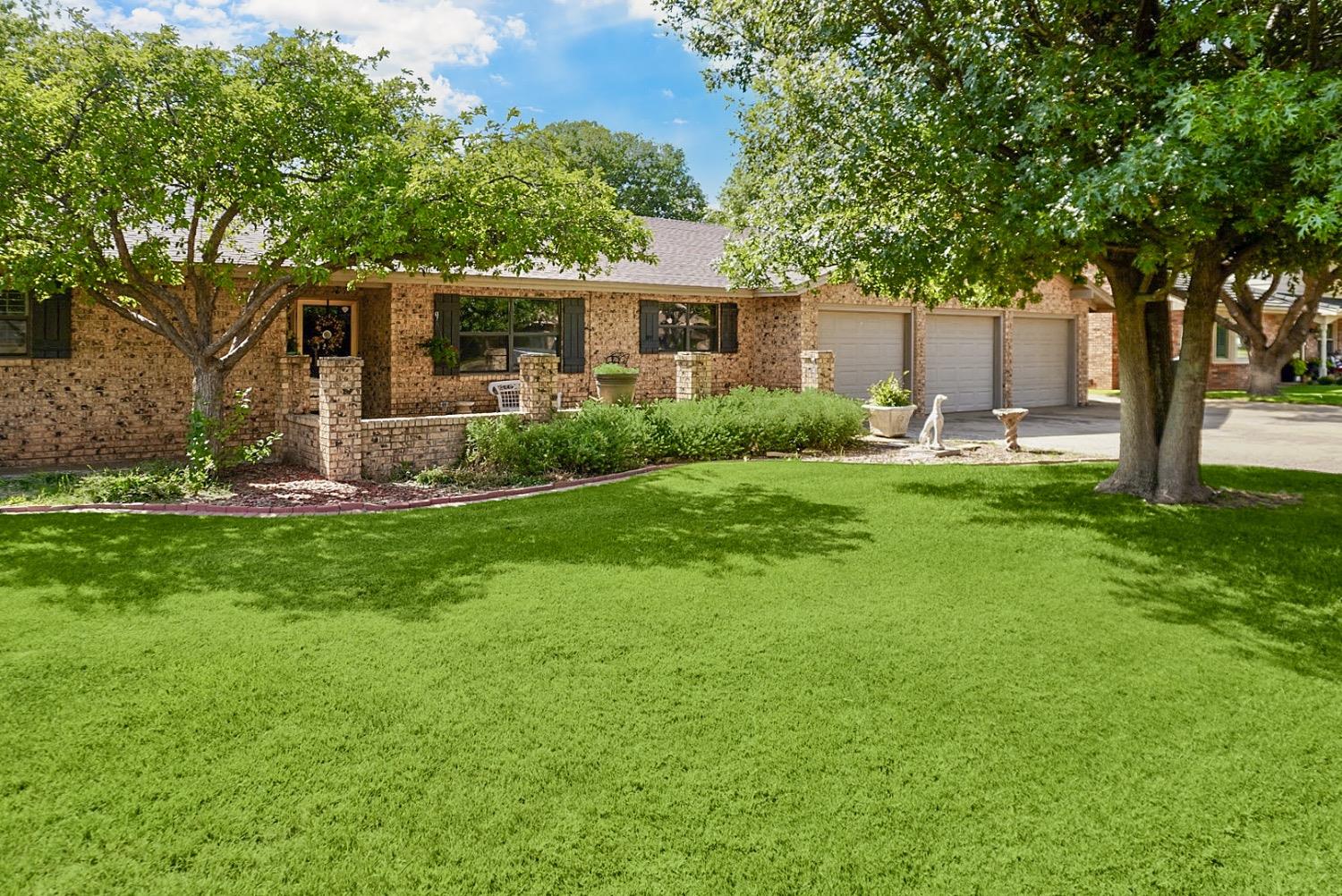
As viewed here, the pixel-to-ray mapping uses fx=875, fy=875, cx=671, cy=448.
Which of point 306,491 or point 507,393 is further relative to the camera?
point 507,393

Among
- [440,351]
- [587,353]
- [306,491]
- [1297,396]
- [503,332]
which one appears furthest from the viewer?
[1297,396]

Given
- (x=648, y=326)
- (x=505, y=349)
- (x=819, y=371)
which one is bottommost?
(x=819, y=371)

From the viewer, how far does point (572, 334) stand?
1672 centimetres

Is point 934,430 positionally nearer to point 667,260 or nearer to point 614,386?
point 614,386

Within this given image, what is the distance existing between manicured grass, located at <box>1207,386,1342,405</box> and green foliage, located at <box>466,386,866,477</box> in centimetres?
1510

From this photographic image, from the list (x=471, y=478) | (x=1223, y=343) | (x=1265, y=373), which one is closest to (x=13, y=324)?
(x=471, y=478)

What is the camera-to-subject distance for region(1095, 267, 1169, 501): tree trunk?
963cm

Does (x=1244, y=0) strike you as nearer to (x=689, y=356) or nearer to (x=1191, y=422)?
(x=1191, y=422)

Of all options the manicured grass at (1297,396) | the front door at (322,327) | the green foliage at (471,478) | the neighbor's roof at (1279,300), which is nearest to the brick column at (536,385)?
the green foliage at (471,478)

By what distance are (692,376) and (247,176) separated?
7.23 meters

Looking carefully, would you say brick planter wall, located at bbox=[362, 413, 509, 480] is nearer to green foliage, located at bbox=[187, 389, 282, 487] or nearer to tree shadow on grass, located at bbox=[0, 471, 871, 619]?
green foliage, located at bbox=[187, 389, 282, 487]

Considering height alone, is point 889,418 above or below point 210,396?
below

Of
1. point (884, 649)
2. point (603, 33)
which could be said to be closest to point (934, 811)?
point (884, 649)

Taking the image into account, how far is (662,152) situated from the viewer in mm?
48688
